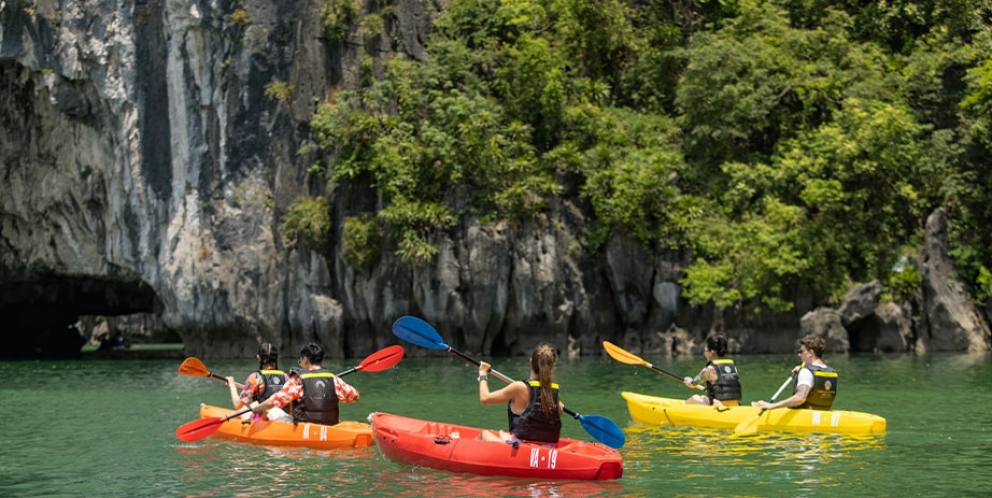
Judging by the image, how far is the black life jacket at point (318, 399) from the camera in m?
14.7

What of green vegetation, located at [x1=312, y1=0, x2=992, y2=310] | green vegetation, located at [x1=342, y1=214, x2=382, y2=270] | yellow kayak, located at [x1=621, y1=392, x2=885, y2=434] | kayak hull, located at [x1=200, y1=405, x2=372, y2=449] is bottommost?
kayak hull, located at [x1=200, y1=405, x2=372, y2=449]

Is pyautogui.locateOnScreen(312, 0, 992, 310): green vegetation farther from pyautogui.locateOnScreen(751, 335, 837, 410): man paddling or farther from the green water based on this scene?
pyautogui.locateOnScreen(751, 335, 837, 410): man paddling

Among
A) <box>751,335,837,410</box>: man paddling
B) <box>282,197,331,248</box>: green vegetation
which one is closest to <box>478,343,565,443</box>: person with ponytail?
<box>751,335,837,410</box>: man paddling

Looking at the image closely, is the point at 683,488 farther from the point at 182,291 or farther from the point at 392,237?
the point at 182,291

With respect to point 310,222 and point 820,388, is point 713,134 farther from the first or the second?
point 820,388

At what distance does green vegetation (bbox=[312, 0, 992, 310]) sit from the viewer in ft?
108

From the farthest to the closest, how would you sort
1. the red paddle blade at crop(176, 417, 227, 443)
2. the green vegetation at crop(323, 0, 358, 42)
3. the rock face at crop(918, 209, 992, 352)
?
the green vegetation at crop(323, 0, 358, 42), the rock face at crop(918, 209, 992, 352), the red paddle blade at crop(176, 417, 227, 443)

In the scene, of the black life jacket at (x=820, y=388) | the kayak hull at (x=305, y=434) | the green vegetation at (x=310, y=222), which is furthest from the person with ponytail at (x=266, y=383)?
the green vegetation at (x=310, y=222)

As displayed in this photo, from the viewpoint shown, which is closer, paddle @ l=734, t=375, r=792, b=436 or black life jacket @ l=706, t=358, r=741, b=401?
paddle @ l=734, t=375, r=792, b=436

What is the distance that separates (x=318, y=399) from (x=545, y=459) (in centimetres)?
406

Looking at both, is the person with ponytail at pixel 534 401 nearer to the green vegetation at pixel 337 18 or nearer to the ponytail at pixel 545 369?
the ponytail at pixel 545 369

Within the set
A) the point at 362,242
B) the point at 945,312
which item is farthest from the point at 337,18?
the point at 945,312

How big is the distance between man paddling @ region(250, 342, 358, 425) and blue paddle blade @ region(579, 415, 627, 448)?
3.60 meters

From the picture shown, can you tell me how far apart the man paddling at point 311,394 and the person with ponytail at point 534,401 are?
3.32 meters
